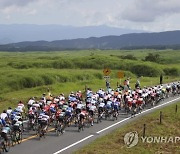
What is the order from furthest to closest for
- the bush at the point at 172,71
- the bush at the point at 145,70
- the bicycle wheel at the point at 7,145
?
1. the bush at the point at 172,71
2. the bush at the point at 145,70
3. the bicycle wheel at the point at 7,145

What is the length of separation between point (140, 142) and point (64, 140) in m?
4.27

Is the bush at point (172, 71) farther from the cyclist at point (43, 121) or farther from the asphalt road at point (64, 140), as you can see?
the cyclist at point (43, 121)

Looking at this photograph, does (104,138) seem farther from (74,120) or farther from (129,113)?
(129,113)

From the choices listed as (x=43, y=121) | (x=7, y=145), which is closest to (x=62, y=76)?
(x=43, y=121)

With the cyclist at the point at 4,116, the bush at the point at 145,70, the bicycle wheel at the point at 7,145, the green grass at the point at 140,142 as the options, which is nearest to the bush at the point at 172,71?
the bush at the point at 145,70

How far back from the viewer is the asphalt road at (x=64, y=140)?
17.9 meters

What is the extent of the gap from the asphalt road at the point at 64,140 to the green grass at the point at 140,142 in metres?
0.99

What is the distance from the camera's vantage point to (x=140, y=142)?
19.5 m

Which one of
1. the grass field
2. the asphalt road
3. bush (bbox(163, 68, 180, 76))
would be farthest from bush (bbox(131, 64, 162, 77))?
the asphalt road

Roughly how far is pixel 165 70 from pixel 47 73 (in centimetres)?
3419

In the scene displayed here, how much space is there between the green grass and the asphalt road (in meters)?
0.99

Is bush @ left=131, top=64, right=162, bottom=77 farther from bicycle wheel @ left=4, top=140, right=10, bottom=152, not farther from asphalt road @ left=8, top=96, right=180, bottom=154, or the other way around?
bicycle wheel @ left=4, top=140, right=10, bottom=152

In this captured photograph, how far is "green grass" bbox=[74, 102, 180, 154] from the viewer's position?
1762cm

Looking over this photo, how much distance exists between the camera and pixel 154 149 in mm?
18250
